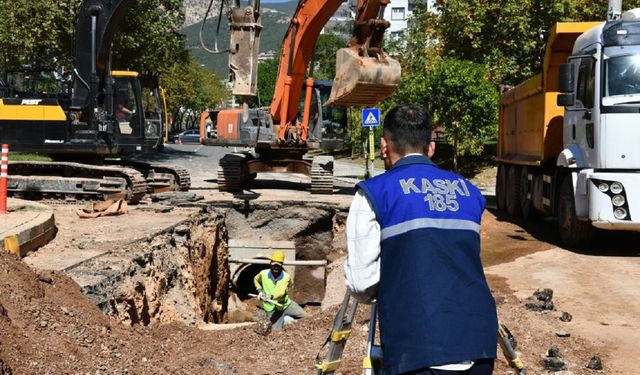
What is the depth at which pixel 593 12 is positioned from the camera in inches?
1355

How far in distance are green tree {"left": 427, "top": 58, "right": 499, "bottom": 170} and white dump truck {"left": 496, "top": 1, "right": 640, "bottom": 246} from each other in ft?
55.3

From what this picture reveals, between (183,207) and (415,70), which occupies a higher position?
(415,70)

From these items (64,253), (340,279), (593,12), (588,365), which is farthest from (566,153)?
(593,12)

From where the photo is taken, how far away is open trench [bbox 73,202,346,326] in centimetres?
940

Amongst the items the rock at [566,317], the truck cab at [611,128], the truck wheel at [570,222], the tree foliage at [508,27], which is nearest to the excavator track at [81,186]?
the truck wheel at [570,222]

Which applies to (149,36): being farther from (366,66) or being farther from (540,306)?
(540,306)

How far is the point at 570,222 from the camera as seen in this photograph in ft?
43.9

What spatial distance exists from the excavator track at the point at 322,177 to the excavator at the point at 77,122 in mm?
4581

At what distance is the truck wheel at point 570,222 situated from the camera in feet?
43.0

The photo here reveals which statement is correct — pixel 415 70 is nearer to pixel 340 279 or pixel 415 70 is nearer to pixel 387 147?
pixel 340 279

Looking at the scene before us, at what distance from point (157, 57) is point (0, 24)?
251 inches

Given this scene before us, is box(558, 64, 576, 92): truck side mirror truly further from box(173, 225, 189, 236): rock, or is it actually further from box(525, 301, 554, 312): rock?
box(173, 225, 189, 236): rock

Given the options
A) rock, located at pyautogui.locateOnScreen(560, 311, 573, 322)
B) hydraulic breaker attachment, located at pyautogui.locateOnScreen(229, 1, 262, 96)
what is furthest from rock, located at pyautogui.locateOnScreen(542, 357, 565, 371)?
hydraulic breaker attachment, located at pyautogui.locateOnScreen(229, 1, 262, 96)

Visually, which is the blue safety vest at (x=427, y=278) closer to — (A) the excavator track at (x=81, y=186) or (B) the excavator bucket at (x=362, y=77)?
(B) the excavator bucket at (x=362, y=77)
